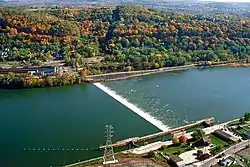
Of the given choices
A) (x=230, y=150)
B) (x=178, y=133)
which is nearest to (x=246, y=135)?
(x=230, y=150)

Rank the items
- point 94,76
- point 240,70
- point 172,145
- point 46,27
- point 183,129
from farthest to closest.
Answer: point 46,27, point 240,70, point 94,76, point 183,129, point 172,145

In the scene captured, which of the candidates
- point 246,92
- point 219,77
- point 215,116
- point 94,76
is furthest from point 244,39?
point 215,116

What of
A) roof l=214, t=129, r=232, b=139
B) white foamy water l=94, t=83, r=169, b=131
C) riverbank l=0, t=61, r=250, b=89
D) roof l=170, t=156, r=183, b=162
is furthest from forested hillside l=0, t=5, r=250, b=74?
roof l=170, t=156, r=183, b=162

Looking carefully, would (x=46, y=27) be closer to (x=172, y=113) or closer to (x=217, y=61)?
A: (x=217, y=61)

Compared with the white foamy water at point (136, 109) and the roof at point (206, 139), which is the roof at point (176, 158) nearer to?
the roof at point (206, 139)

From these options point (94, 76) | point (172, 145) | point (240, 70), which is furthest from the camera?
point (240, 70)

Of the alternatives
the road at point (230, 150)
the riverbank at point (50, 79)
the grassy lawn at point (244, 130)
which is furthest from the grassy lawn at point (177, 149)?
the riverbank at point (50, 79)
